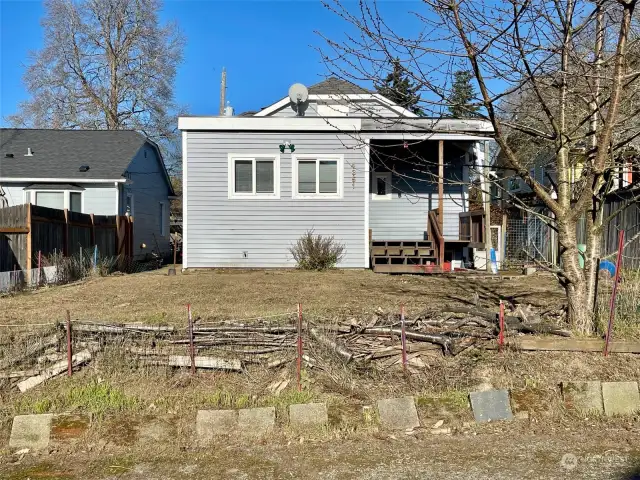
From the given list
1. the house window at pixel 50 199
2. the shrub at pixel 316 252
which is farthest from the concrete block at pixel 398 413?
the house window at pixel 50 199

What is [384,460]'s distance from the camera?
12.3 ft

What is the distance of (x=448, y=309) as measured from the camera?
575 centimetres

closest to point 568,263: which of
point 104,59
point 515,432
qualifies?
point 515,432

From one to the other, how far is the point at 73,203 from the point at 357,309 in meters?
13.8

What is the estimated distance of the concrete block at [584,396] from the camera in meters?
4.46

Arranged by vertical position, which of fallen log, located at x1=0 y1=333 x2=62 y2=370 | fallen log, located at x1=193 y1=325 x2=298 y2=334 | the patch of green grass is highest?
fallen log, located at x1=193 y1=325 x2=298 y2=334

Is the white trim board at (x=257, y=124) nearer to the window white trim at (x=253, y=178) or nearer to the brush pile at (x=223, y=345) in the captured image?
the window white trim at (x=253, y=178)

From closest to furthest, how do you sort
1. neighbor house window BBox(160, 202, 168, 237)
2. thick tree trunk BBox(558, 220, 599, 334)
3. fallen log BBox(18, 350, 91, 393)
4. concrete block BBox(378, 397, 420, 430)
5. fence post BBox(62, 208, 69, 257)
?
concrete block BBox(378, 397, 420, 430) → fallen log BBox(18, 350, 91, 393) → thick tree trunk BBox(558, 220, 599, 334) → fence post BBox(62, 208, 69, 257) → neighbor house window BBox(160, 202, 168, 237)

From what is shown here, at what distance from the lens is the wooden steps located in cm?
1273

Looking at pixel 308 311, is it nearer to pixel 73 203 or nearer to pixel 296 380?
pixel 296 380

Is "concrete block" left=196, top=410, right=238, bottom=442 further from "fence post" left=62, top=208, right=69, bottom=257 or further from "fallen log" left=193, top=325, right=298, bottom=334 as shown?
"fence post" left=62, top=208, right=69, bottom=257

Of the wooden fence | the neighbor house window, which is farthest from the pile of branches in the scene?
the neighbor house window

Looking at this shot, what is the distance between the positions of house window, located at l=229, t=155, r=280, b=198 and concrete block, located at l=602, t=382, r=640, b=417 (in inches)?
380

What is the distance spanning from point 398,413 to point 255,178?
31.7 feet
